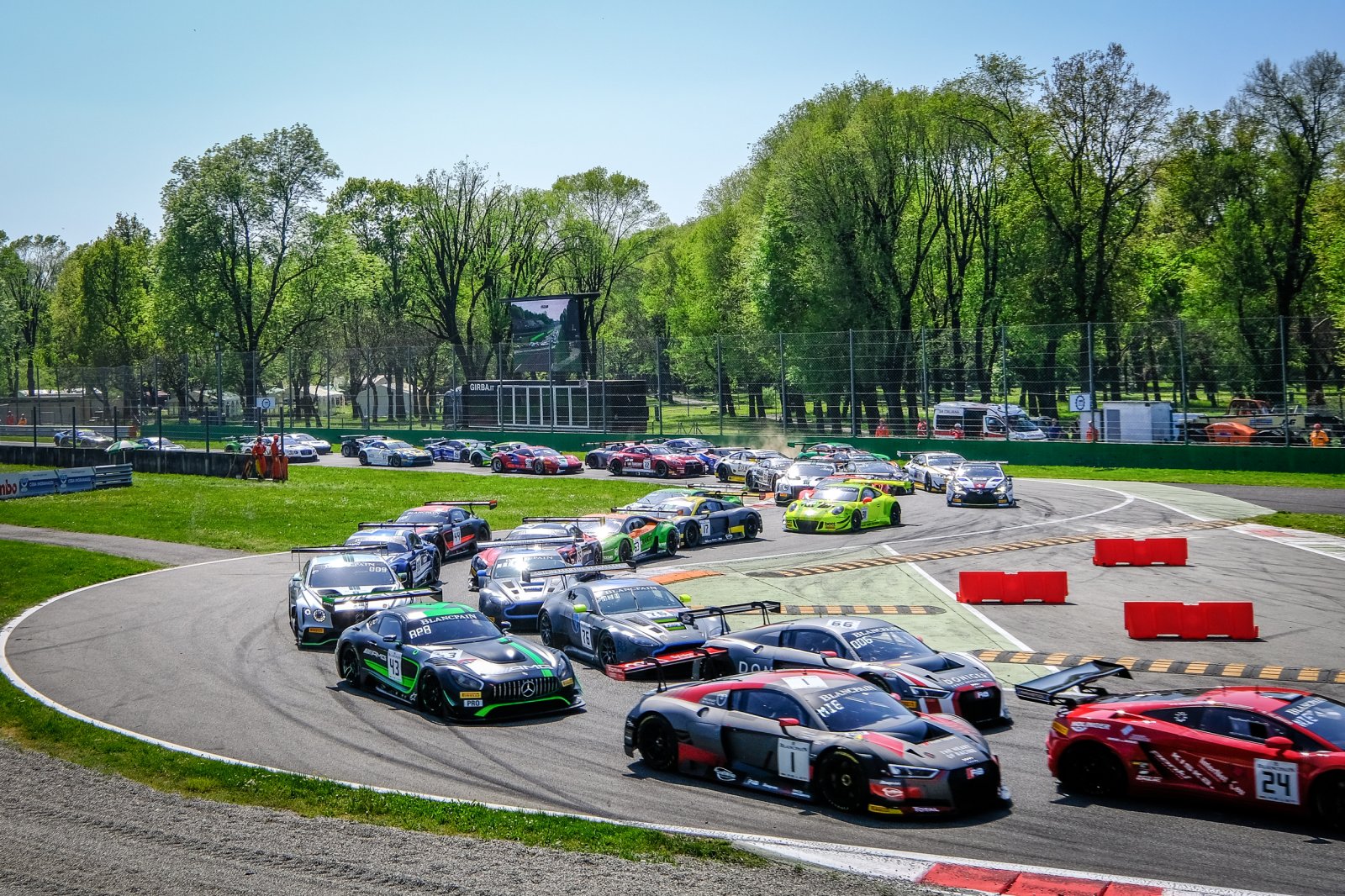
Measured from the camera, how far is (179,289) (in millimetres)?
79562

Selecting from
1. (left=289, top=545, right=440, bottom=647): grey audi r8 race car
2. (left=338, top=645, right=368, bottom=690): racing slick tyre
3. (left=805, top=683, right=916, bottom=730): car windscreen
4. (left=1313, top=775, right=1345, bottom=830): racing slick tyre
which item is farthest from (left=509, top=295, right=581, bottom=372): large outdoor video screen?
(left=1313, top=775, right=1345, bottom=830): racing slick tyre

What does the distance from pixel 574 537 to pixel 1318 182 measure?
50079 millimetres

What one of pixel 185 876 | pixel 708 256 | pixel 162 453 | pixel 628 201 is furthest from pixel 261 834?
pixel 628 201

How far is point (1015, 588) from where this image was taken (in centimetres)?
2161

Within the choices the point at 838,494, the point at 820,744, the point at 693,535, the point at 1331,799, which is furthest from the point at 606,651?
the point at 838,494

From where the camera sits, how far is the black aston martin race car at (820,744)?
10414 mm

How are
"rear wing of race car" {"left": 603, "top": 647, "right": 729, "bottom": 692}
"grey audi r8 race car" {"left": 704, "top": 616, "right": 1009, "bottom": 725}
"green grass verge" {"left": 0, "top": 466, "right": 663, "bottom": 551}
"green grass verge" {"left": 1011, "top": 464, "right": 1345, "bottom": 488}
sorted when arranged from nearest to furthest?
"grey audi r8 race car" {"left": 704, "top": 616, "right": 1009, "bottom": 725}, "rear wing of race car" {"left": 603, "top": 647, "right": 729, "bottom": 692}, "green grass verge" {"left": 0, "top": 466, "right": 663, "bottom": 551}, "green grass verge" {"left": 1011, "top": 464, "right": 1345, "bottom": 488}

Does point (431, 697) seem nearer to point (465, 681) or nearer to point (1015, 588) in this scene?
point (465, 681)

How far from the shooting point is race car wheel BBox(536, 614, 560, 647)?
18.2 meters

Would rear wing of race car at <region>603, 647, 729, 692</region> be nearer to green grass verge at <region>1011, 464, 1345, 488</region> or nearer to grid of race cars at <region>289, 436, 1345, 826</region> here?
grid of race cars at <region>289, 436, 1345, 826</region>

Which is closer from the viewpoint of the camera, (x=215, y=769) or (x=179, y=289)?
(x=215, y=769)

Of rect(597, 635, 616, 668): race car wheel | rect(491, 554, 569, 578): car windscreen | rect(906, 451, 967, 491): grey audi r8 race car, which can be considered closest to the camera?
rect(597, 635, 616, 668): race car wheel

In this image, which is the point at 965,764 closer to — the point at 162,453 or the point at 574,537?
the point at 574,537

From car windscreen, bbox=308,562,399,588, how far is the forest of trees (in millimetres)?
38698
